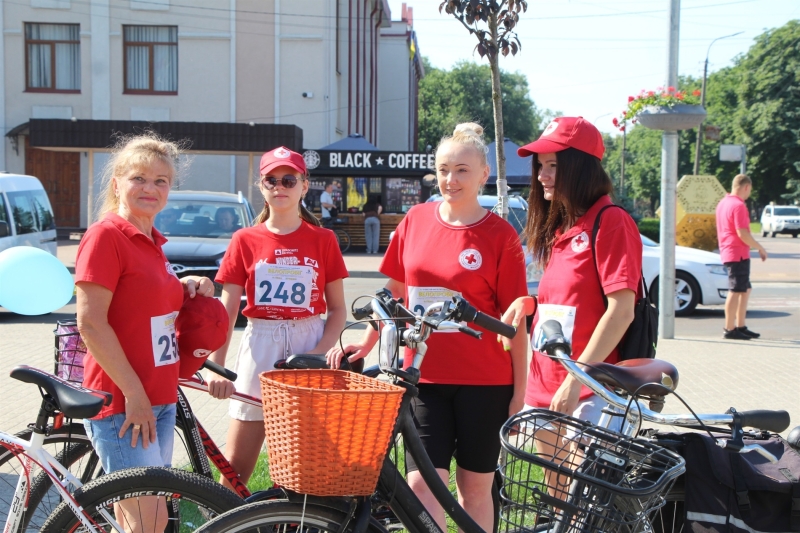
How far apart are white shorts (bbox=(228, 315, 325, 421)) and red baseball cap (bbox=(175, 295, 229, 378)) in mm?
519

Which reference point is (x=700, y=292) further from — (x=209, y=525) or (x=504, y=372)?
(x=209, y=525)

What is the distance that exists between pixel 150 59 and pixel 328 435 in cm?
2959

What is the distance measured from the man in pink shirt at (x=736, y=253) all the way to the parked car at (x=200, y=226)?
6082 millimetres

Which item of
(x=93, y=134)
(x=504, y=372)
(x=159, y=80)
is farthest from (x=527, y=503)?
(x=159, y=80)

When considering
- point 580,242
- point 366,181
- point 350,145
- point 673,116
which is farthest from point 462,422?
point 350,145

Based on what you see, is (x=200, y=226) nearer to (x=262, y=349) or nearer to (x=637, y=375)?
(x=262, y=349)

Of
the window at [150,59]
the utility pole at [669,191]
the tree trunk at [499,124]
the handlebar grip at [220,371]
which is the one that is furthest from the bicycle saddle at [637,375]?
the window at [150,59]

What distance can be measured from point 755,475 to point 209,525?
168 centimetres

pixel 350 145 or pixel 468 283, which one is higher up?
pixel 350 145

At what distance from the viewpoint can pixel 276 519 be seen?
7.79 feet

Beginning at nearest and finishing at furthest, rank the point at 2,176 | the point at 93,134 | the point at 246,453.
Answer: the point at 246,453
the point at 2,176
the point at 93,134

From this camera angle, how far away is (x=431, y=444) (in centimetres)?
331

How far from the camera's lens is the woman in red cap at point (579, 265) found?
3.09m

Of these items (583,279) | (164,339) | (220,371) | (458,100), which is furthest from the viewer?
(458,100)
